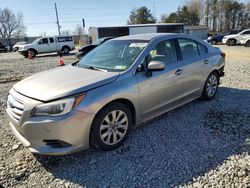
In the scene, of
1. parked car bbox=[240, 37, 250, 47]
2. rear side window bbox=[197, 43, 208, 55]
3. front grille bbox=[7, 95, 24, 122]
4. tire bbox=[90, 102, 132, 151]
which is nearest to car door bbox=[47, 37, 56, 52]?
parked car bbox=[240, 37, 250, 47]

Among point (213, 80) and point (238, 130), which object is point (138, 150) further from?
point (213, 80)

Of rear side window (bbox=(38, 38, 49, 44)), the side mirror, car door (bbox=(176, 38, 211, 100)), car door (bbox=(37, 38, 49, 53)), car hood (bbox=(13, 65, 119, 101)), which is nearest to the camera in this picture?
car hood (bbox=(13, 65, 119, 101))

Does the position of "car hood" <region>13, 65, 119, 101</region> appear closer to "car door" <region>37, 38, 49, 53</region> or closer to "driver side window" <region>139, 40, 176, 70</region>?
"driver side window" <region>139, 40, 176, 70</region>

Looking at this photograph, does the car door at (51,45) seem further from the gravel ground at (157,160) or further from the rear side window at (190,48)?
the rear side window at (190,48)

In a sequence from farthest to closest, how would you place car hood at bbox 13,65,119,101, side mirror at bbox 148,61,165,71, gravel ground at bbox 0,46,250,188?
side mirror at bbox 148,61,165,71
car hood at bbox 13,65,119,101
gravel ground at bbox 0,46,250,188

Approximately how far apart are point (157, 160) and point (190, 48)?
2543mm

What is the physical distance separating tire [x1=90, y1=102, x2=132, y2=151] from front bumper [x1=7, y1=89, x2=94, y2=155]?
15 cm

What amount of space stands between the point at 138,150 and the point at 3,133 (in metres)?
2.43

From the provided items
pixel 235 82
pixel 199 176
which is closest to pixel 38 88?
pixel 199 176

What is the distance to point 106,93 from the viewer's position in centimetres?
313

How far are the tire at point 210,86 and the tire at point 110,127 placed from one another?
233 cm

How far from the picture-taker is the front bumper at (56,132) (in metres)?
2.81

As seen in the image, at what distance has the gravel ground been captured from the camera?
2773 millimetres

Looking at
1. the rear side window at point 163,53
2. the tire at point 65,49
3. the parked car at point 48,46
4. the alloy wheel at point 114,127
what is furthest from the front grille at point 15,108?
the tire at point 65,49
